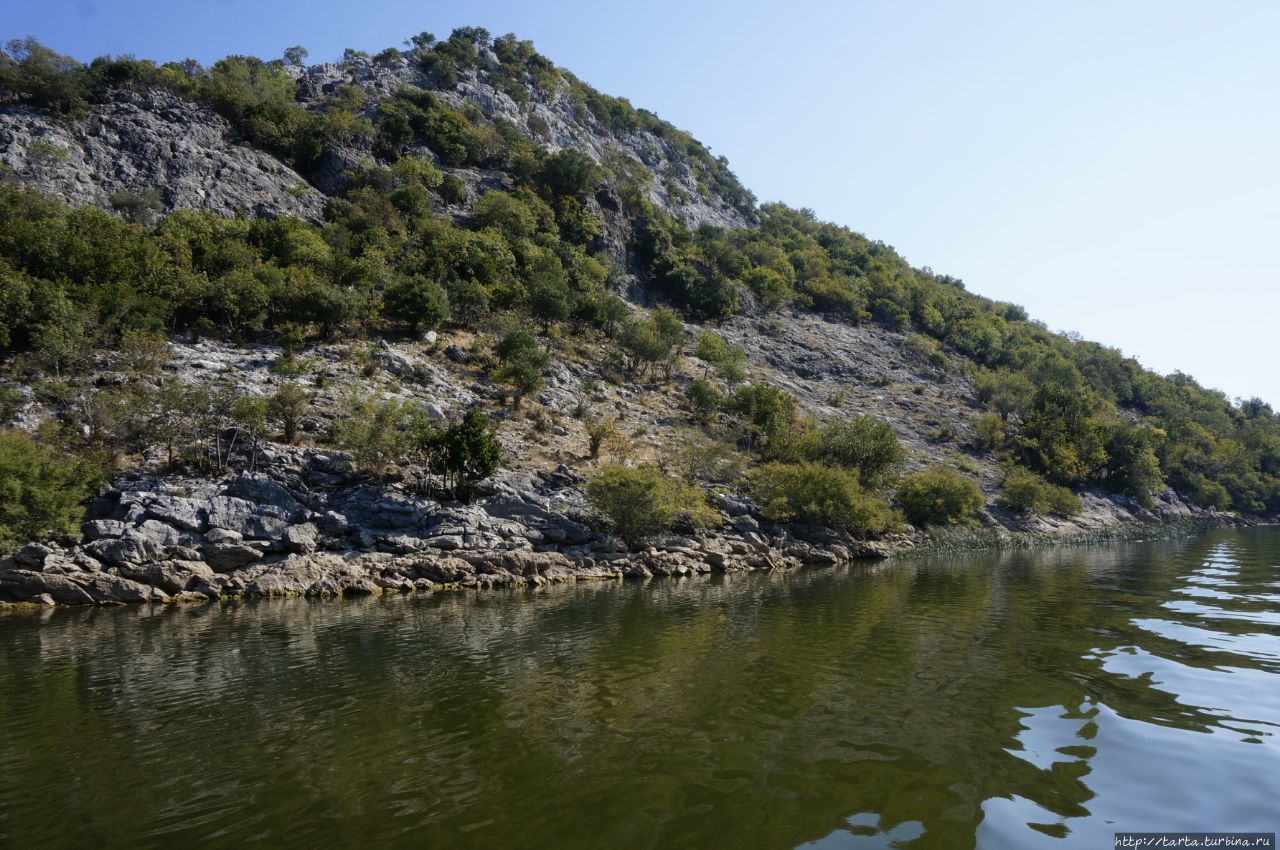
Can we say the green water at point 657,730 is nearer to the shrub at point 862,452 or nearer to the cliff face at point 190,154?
the shrub at point 862,452

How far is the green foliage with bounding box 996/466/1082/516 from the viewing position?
71.0 meters

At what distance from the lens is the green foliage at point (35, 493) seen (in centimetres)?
3086

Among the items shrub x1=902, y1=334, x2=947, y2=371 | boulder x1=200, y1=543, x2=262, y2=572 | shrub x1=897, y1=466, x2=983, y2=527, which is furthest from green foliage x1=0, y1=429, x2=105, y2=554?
shrub x1=902, y1=334, x2=947, y2=371

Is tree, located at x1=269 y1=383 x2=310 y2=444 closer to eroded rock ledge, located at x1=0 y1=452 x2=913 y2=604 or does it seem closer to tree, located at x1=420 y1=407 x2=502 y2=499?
eroded rock ledge, located at x1=0 y1=452 x2=913 y2=604

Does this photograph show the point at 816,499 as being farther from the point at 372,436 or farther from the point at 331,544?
the point at 331,544

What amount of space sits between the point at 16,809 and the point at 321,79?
13112cm

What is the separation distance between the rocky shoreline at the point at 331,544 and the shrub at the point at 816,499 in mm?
2688

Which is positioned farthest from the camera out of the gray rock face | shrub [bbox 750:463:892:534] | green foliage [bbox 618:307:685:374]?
green foliage [bbox 618:307:685:374]

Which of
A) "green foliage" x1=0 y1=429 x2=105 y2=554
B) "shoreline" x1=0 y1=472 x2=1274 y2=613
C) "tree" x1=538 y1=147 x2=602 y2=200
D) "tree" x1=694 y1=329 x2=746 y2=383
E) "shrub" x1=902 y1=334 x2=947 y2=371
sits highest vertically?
"tree" x1=538 y1=147 x2=602 y2=200

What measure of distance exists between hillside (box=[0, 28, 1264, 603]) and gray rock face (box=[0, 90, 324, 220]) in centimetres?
38

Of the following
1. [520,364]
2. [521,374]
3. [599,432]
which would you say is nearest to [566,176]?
[520,364]

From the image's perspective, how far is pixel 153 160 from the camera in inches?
3014

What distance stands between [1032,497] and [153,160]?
11108 centimetres

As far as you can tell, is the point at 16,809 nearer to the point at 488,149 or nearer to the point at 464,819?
the point at 464,819
